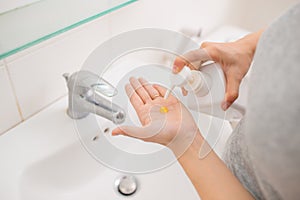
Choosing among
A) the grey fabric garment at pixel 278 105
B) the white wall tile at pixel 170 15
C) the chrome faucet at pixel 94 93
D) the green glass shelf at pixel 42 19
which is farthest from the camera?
the white wall tile at pixel 170 15

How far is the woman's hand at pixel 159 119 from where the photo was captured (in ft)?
1.38

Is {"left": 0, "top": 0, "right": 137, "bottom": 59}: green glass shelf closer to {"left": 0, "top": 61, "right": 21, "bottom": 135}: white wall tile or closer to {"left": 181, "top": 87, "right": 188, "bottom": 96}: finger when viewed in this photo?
{"left": 0, "top": 61, "right": 21, "bottom": 135}: white wall tile

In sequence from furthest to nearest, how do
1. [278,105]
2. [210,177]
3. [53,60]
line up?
[53,60] < [210,177] < [278,105]

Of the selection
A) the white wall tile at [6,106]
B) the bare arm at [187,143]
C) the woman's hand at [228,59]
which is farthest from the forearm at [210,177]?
the white wall tile at [6,106]

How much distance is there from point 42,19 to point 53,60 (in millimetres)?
101

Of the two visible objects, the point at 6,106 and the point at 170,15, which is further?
the point at 170,15

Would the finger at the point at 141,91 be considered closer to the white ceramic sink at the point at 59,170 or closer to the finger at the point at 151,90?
the finger at the point at 151,90

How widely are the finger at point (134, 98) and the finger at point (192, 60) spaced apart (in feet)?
0.27

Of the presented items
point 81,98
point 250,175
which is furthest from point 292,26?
point 81,98

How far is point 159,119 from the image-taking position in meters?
0.43

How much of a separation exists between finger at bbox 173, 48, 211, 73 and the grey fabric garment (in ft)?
0.74

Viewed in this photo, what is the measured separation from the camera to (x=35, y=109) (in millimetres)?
537

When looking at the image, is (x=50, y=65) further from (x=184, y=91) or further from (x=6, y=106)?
(x=184, y=91)

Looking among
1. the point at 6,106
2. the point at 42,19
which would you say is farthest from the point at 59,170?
the point at 42,19
